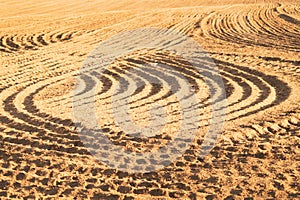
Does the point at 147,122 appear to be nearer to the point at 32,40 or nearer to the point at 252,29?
the point at 32,40

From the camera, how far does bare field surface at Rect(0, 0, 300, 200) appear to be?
5.05 m

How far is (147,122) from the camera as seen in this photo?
6.88 m

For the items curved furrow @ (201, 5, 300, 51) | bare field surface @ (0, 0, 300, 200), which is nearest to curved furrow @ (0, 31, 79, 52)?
bare field surface @ (0, 0, 300, 200)

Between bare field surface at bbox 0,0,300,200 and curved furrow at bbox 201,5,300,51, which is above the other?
curved furrow at bbox 201,5,300,51

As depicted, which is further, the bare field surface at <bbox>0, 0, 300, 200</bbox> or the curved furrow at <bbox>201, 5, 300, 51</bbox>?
the curved furrow at <bbox>201, 5, 300, 51</bbox>

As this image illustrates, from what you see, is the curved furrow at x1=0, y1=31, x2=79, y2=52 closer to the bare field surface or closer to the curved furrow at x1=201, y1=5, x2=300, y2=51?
the bare field surface

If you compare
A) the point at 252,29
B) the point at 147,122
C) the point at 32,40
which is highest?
the point at 32,40

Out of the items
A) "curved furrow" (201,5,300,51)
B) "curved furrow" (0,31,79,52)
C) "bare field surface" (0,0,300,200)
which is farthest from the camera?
A: "curved furrow" (0,31,79,52)

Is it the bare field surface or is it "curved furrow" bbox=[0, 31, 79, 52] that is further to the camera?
"curved furrow" bbox=[0, 31, 79, 52]

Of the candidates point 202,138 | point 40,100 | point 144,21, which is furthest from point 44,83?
point 144,21

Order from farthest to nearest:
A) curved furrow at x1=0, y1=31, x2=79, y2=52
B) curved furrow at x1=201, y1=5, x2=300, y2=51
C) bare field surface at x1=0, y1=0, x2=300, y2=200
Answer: curved furrow at x1=0, y1=31, x2=79, y2=52
curved furrow at x1=201, y1=5, x2=300, y2=51
bare field surface at x1=0, y1=0, x2=300, y2=200

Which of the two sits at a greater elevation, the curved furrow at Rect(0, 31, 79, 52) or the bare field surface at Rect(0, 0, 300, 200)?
the curved furrow at Rect(0, 31, 79, 52)

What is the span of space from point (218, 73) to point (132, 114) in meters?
3.59

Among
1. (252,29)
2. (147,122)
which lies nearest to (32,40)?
(252,29)
